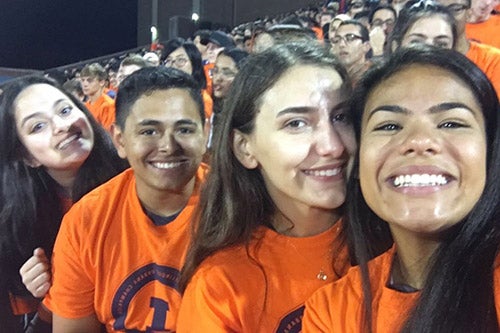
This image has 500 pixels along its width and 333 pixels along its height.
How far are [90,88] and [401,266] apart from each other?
4913 millimetres

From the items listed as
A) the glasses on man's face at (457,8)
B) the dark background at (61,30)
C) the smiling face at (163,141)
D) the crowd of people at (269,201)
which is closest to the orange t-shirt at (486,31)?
the glasses on man's face at (457,8)

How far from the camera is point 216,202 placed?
1.18 meters

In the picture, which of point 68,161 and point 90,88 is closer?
point 68,161

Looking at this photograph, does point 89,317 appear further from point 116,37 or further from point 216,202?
point 116,37

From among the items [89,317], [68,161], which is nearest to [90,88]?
[68,161]

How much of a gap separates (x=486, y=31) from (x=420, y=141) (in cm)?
249

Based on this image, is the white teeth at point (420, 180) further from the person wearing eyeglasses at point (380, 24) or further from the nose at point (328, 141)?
the person wearing eyeglasses at point (380, 24)

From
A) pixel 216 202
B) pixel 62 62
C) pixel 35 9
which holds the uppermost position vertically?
pixel 35 9

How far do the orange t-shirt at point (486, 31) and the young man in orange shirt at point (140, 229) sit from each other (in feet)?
6.95

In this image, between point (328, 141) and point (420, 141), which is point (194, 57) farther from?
point (420, 141)

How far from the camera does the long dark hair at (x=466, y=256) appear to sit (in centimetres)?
80

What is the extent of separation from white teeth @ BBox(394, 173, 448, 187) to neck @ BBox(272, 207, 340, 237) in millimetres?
317

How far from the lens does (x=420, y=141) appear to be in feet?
2.72

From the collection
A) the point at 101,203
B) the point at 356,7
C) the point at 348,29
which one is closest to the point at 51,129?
the point at 101,203
